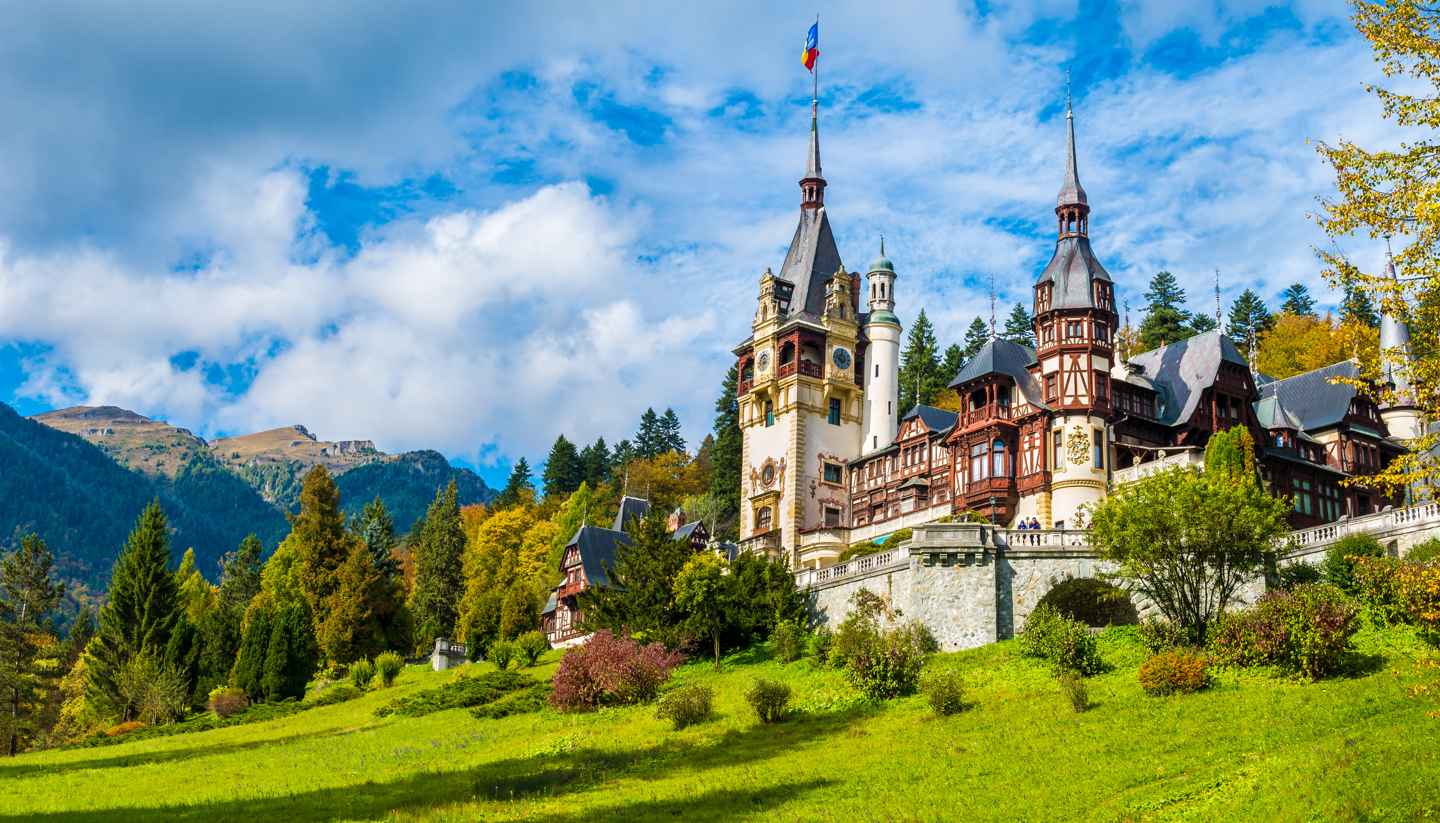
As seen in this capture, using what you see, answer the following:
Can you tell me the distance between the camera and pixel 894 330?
77.9 metres

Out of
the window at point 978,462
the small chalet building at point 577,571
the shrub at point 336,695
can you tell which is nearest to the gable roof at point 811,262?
the small chalet building at point 577,571

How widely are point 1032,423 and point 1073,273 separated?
7.18 meters

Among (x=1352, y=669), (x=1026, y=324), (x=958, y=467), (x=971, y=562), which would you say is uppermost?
(x=1026, y=324)

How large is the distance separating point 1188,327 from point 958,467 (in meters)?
37.1

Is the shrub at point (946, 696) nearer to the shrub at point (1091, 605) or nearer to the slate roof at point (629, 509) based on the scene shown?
the shrub at point (1091, 605)

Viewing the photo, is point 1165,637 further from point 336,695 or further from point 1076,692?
point 336,695

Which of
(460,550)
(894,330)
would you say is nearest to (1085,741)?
(894,330)

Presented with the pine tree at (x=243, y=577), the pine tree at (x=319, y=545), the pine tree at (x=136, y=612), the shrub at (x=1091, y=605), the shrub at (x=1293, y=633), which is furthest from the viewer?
the pine tree at (x=243, y=577)

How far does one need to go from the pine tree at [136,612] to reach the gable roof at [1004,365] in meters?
42.7

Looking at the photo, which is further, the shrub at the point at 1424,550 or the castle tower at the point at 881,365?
the castle tower at the point at 881,365

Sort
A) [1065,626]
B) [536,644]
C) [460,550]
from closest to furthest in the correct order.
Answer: [1065,626]
[536,644]
[460,550]

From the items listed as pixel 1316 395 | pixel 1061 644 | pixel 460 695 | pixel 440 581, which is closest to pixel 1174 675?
pixel 1061 644

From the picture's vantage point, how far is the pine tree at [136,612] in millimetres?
69812

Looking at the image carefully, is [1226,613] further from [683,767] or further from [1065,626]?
[683,767]
